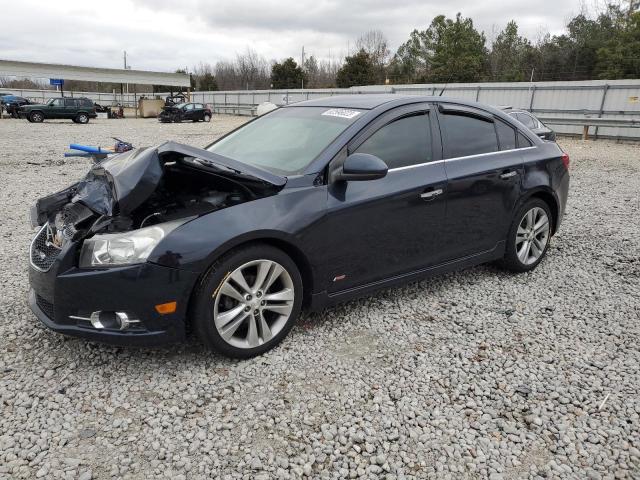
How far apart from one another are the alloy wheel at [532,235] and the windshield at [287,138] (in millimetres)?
2015

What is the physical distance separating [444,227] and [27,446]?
9.93ft

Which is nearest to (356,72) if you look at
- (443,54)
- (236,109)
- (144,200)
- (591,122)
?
(443,54)

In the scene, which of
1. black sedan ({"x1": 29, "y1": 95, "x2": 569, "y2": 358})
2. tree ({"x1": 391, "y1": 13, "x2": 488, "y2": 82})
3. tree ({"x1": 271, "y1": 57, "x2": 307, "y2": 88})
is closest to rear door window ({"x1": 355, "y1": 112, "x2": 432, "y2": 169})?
black sedan ({"x1": 29, "y1": 95, "x2": 569, "y2": 358})

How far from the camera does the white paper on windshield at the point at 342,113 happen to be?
3664 millimetres

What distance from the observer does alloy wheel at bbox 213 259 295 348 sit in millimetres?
2951

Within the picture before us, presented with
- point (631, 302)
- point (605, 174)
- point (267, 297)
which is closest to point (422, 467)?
point (267, 297)

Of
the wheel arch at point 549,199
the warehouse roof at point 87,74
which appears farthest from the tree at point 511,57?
the wheel arch at point 549,199

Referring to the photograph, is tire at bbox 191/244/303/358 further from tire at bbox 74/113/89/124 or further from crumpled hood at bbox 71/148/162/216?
tire at bbox 74/113/89/124

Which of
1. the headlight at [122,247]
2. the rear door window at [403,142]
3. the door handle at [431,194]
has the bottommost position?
the headlight at [122,247]

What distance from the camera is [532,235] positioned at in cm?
466

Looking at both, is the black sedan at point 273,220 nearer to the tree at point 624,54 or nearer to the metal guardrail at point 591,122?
the metal guardrail at point 591,122

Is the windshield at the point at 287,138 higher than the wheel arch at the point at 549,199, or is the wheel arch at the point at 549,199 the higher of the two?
the windshield at the point at 287,138

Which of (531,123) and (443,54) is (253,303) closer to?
(531,123)

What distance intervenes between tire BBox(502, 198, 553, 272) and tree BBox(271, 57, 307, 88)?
5240 cm
